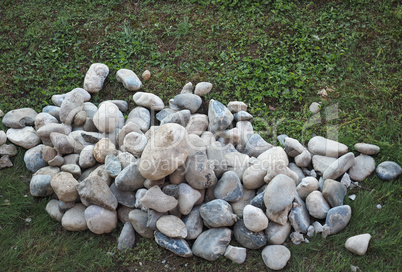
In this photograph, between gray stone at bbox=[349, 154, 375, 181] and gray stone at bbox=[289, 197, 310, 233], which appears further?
gray stone at bbox=[349, 154, 375, 181]

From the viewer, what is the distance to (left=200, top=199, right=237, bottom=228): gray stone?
9.95 feet

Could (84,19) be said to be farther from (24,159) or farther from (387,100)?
(387,100)

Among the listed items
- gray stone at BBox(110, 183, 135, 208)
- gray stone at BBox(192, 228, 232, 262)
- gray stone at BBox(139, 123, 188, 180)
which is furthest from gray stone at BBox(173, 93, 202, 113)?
gray stone at BBox(192, 228, 232, 262)

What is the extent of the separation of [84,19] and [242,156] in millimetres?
2706

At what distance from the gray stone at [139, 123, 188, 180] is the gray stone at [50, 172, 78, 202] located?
62cm

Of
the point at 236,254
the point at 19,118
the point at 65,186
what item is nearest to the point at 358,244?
the point at 236,254

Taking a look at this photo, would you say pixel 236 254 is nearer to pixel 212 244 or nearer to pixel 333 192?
pixel 212 244

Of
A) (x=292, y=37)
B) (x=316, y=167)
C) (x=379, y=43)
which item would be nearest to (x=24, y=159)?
(x=316, y=167)

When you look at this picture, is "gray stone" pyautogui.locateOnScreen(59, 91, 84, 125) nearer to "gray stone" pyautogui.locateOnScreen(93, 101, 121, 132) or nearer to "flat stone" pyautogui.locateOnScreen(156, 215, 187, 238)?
"gray stone" pyautogui.locateOnScreen(93, 101, 121, 132)

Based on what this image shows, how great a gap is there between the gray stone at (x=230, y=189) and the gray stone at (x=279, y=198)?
0.24m

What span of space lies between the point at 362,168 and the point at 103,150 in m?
2.23

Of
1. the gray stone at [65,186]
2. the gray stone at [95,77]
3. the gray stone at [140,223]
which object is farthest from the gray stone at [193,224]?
the gray stone at [95,77]

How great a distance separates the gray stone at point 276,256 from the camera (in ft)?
9.51

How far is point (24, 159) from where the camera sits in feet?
11.9
